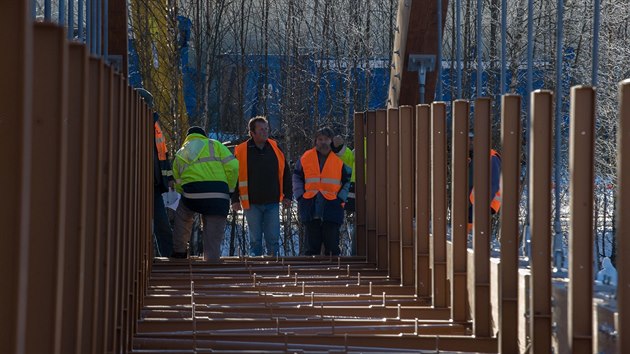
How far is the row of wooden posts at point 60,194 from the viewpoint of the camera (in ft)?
12.6

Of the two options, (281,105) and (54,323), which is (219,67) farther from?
(54,323)

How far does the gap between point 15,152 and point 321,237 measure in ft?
35.7

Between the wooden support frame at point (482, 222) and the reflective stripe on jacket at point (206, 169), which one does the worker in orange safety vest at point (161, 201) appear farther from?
the wooden support frame at point (482, 222)

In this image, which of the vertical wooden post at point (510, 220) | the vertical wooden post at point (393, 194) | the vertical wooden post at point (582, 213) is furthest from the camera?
the vertical wooden post at point (393, 194)

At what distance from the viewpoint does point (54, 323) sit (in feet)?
→ 14.3

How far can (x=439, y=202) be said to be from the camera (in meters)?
9.14

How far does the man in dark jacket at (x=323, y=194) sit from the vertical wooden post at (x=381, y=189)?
7.75 feet

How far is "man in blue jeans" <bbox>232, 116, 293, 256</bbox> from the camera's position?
566 inches

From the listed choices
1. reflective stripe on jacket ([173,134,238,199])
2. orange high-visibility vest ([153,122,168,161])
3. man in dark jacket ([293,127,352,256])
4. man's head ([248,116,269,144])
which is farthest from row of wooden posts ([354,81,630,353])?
orange high-visibility vest ([153,122,168,161])

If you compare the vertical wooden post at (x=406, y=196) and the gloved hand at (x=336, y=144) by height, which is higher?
the gloved hand at (x=336, y=144)

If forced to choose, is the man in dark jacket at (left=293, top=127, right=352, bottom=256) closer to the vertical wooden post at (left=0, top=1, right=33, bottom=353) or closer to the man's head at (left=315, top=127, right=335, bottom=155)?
the man's head at (left=315, top=127, right=335, bottom=155)

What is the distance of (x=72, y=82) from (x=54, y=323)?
1076 mm

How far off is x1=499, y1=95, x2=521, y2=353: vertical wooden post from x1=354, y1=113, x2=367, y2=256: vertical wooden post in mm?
5729

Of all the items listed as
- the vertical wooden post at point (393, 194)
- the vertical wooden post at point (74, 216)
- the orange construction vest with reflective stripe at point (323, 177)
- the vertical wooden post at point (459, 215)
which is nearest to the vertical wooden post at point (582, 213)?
the vertical wooden post at point (459, 215)
